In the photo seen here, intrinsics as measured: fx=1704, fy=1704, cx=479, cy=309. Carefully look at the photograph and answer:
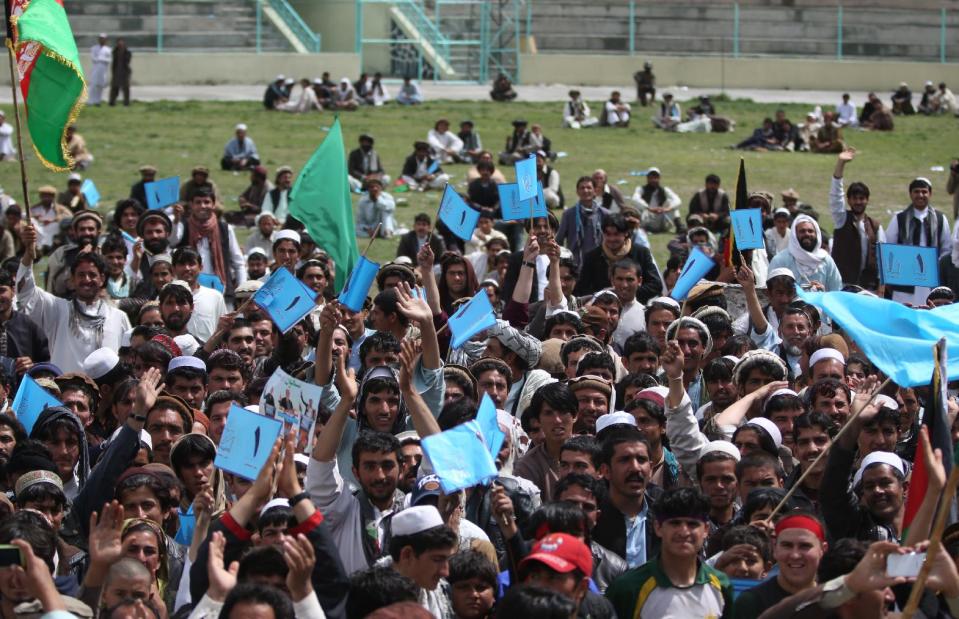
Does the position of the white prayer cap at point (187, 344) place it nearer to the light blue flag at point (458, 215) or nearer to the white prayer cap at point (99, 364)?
the white prayer cap at point (99, 364)

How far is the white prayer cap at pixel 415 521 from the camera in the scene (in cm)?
639

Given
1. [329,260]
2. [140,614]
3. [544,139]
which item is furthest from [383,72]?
[140,614]

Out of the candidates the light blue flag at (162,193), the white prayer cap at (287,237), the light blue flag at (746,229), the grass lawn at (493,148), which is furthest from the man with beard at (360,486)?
the grass lawn at (493,148)

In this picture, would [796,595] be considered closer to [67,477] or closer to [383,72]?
[67,477]

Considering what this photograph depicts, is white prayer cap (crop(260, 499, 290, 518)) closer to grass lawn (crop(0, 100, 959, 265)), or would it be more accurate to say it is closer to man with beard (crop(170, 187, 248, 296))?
man with beard (crop(170, 187, 248, 296))

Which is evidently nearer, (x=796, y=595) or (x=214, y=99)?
(x=796, y=595)

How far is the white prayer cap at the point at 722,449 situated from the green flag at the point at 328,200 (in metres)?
4.05

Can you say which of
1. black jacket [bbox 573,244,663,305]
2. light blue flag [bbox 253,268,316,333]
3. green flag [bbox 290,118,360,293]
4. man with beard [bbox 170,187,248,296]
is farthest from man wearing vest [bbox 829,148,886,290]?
light blue flag [bbox 253,268,316,333]

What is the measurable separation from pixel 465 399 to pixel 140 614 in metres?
2.77

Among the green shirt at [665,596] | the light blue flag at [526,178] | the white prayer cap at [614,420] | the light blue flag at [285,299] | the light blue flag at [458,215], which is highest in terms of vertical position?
the light blue flag at [526,178]

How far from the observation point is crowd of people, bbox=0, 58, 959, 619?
6.23 metres

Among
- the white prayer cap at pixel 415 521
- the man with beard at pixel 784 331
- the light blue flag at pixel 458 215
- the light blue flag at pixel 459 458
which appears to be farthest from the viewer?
the light blue flag at pixel 458 215

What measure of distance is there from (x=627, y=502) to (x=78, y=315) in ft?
16.3

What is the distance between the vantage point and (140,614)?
5.99 meters
